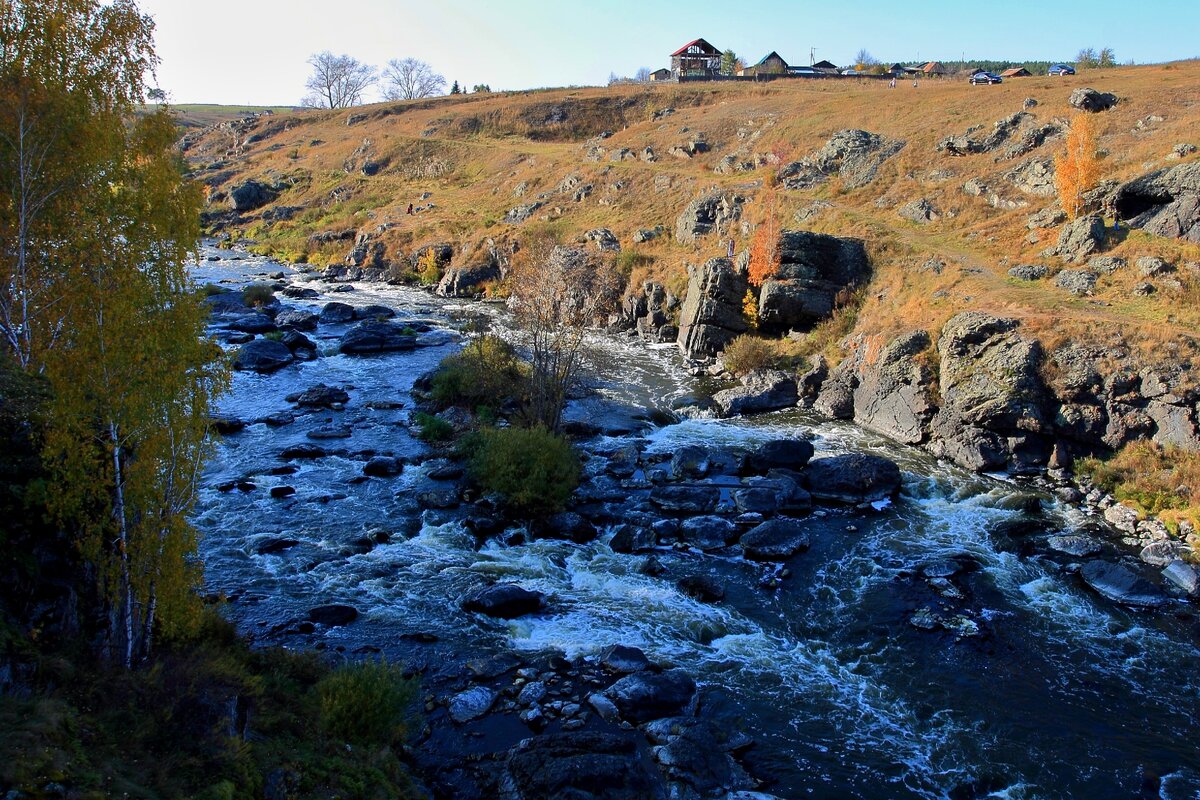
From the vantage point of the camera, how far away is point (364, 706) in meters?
13.0

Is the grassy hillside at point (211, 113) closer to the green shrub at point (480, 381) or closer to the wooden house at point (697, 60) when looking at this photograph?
the wooden house at point (697, 60)

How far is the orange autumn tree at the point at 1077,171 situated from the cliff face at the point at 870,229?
0.88 m

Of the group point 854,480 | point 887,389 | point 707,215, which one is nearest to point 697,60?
point 707,215

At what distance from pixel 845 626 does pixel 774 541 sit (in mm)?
4189

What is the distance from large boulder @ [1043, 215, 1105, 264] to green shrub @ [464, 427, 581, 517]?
2733 centimetres

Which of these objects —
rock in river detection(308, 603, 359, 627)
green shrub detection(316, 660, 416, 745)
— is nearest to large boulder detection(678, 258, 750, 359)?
rock in river detection(308, 603, 359, 627)

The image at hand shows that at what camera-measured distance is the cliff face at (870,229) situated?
96.2 ft

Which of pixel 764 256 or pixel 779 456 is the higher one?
pixel 764 256

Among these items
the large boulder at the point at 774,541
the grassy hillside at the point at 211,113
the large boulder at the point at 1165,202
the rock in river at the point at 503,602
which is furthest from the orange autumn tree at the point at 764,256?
the grassy hillside at the point at 211,113

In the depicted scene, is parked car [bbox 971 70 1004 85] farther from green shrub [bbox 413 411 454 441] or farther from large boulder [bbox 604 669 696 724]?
large boulder [bbox 604 669 696 724]

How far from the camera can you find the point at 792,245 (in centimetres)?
4269

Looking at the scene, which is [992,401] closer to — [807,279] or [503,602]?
[807,279]

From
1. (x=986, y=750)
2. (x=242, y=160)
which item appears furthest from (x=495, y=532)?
(x=242, y=160)

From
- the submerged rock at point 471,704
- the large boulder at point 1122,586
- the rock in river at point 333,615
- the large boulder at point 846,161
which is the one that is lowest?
the submerged rock at point 471,704
